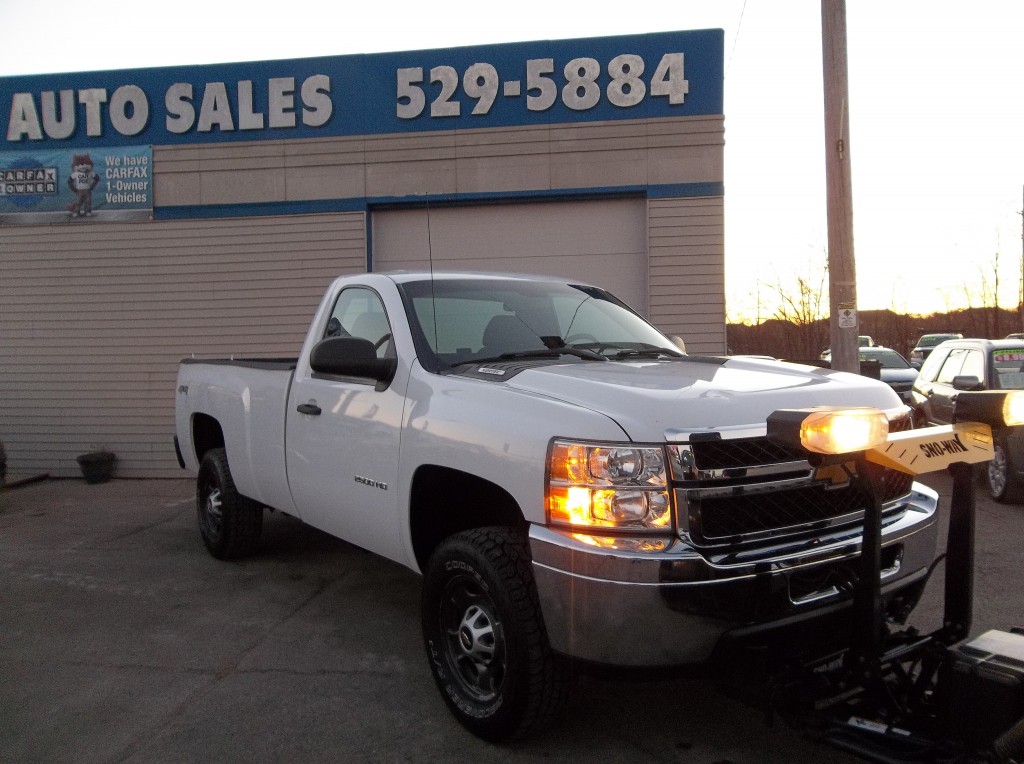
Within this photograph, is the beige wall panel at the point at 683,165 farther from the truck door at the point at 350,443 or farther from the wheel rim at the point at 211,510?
the wheel rim at the point at 211,510

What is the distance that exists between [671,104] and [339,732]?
8355mm

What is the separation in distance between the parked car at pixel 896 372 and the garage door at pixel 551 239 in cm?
464

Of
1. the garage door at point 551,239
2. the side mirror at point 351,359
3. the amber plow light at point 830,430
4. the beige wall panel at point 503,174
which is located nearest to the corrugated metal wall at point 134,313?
the garage door at point 551,239

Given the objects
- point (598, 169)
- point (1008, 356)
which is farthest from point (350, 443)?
point (1008, 356)

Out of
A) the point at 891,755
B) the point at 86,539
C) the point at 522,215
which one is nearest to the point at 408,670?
the point at 891,755

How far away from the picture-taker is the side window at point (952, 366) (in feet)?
31.7

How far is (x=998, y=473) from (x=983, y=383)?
1065mm

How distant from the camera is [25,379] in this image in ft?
35.6

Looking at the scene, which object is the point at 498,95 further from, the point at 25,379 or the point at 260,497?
the point at 25,379

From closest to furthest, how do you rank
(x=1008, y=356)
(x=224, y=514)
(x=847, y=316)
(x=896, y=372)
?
(x=224, y=514) → (x=847, y=316) → (x=1008, y=356) → (x=896, y=372)

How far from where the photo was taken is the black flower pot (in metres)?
10.3

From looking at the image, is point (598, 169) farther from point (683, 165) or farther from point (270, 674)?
point (270, 674)

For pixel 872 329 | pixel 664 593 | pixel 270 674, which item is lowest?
pixel 270 674

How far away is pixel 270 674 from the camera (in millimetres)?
4016
